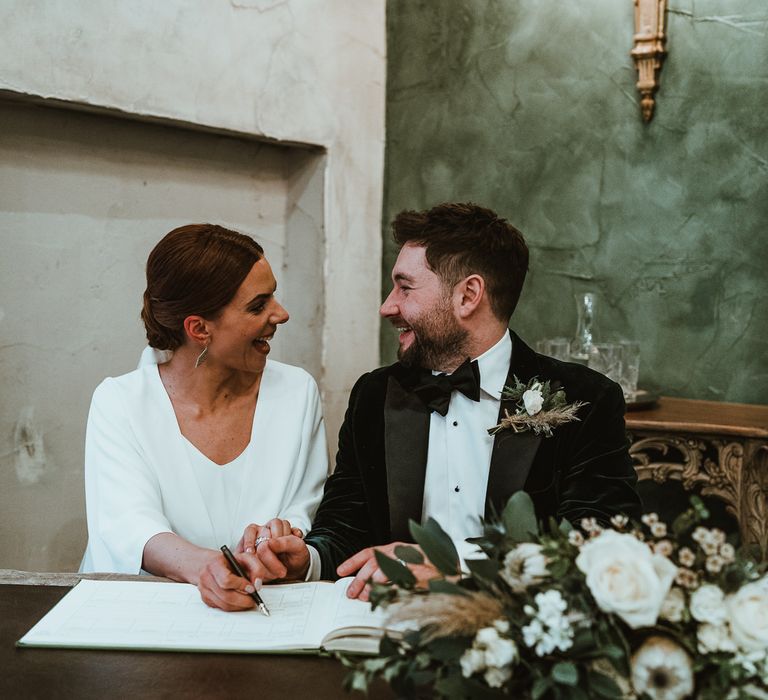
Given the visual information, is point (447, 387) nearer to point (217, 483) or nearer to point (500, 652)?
point (217, 483)

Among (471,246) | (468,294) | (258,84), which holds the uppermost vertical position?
(258,84)

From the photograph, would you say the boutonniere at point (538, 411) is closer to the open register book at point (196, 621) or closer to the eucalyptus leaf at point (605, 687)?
the open register book at point (196, 621)

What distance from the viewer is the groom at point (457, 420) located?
237 cm

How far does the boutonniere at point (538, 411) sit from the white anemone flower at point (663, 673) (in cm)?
116

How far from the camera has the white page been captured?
1.61m

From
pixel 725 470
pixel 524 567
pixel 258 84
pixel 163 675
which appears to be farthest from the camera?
pixel 258 84

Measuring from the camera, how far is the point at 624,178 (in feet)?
13.1

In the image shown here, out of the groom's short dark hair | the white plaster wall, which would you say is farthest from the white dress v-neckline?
the white plaster wall

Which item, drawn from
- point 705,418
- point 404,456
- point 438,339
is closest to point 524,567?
point 404,456

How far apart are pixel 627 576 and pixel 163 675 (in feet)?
2.70

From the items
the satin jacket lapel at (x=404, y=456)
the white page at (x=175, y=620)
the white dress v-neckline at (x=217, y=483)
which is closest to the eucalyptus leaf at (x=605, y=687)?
the white page at (x=175, y=620)

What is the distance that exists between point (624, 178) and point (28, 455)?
2.73m

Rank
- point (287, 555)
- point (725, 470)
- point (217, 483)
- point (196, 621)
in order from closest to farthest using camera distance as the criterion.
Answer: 1. point (196, 621)
2. point (287, 555)
3. point (217, 483)
4. point (725, 470)

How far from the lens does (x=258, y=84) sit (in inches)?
157
